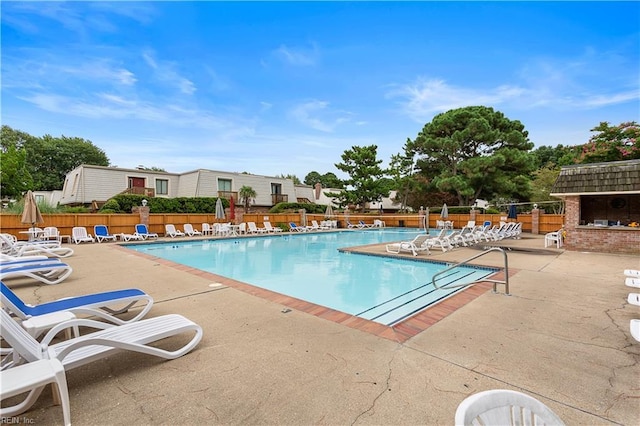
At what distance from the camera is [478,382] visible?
94.4 inches

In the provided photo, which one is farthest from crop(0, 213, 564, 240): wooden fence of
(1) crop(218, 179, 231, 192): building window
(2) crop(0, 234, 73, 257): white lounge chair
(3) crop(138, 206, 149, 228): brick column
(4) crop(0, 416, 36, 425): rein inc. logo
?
(4) crop(0, 416, 36, 425): rein inc. logo

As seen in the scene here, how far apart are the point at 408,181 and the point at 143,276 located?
26850mm

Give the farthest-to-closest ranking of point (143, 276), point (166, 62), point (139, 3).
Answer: point (166, 62) → point (139, 3) → point (143, 276)

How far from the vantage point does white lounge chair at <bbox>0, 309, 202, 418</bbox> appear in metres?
2.08

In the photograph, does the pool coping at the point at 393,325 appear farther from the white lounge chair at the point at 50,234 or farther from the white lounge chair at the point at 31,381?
the white lounge chair at the point at 50,234

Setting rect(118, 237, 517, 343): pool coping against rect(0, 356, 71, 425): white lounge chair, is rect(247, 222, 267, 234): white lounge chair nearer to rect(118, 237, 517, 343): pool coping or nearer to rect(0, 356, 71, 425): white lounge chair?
rect(118, 237, 517, 343): pool coping

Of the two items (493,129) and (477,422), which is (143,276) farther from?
(493,129)

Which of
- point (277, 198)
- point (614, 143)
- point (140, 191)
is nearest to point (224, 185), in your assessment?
point (277, 198)

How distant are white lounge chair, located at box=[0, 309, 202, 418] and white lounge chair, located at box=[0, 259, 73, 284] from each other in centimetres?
383

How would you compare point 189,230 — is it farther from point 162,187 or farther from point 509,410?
point 509,410

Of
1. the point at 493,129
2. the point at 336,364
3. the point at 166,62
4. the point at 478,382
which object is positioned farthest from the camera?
the point at 493,129

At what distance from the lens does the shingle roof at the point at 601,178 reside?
33.0ft

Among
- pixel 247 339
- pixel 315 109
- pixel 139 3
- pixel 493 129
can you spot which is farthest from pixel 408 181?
pixel 247 339

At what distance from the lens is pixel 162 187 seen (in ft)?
85.9
